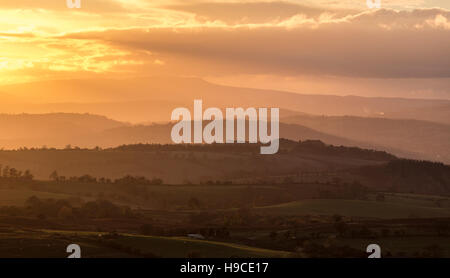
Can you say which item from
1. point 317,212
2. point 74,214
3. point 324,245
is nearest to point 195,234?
point 324,245

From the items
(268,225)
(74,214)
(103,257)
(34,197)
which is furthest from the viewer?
(34,197)

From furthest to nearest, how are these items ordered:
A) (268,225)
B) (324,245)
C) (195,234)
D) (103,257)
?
(268,225)
(195,234)
(324,245)
(103,257)

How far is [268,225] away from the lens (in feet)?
545

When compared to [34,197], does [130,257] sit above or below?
below

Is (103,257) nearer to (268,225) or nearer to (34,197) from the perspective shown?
(268,225)

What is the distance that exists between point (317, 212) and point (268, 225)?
30314 millimetres

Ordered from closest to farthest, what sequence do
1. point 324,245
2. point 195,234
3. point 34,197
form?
1. point 324,245
2. point 195,234
3. point 34,197

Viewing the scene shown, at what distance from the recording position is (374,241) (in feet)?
442

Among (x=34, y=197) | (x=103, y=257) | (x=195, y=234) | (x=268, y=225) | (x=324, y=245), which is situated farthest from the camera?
(x=34, y=197)

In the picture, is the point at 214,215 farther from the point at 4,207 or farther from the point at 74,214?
the point at 4,207

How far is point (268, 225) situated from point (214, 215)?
2256cm
